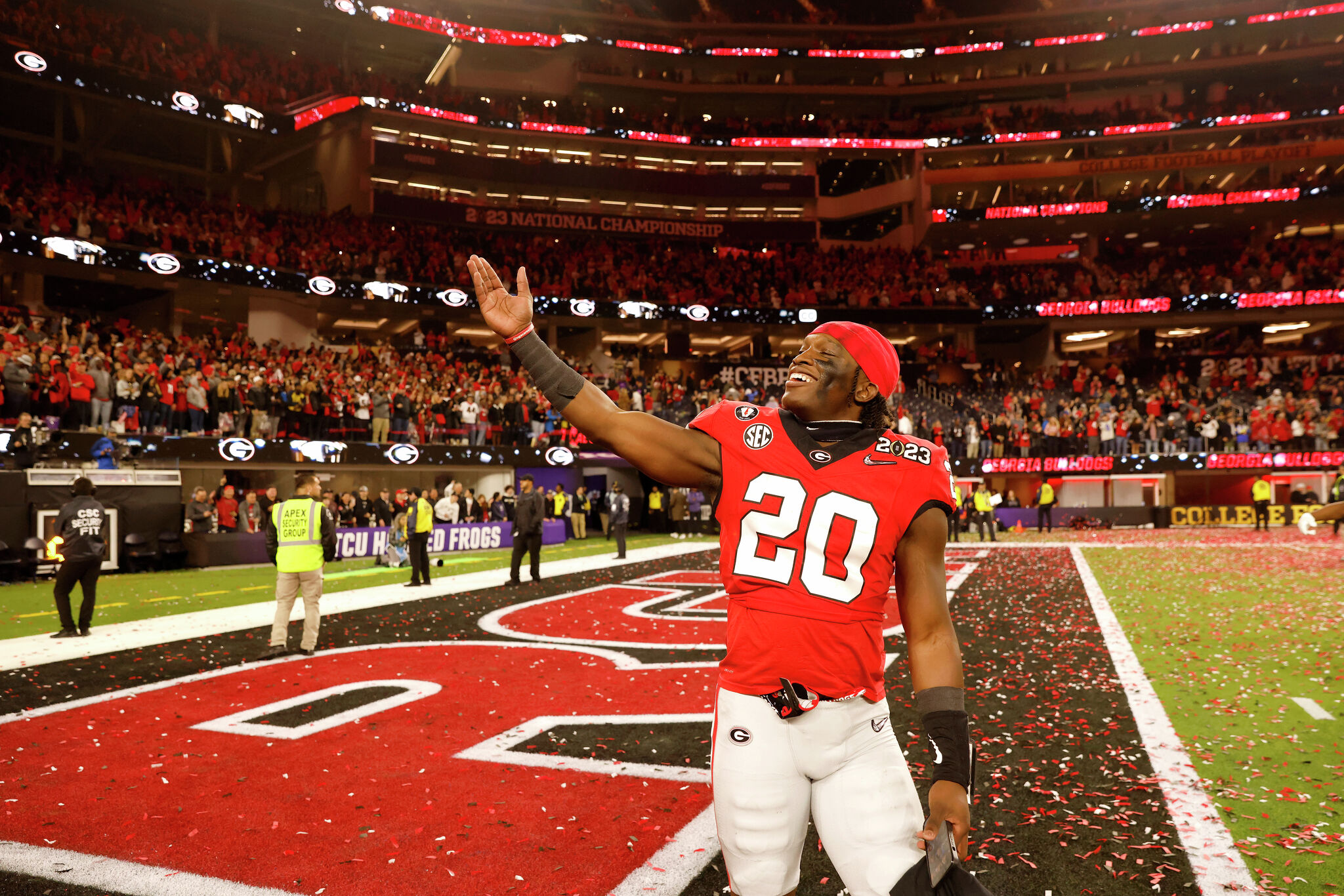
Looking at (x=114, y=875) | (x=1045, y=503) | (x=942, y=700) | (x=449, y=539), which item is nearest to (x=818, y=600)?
(x=942, y=700)

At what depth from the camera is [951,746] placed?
2398 millimetres

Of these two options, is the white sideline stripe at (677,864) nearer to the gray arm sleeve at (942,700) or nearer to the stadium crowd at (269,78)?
the gray arm sleeve at (942,700)

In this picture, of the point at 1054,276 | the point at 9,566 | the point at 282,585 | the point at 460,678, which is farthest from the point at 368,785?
the point at 1054,276

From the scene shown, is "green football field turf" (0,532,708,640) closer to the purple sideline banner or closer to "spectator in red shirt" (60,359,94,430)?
the purple sideline banner

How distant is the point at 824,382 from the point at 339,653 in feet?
27.9

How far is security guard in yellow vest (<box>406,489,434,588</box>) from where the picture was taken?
15.1 meters

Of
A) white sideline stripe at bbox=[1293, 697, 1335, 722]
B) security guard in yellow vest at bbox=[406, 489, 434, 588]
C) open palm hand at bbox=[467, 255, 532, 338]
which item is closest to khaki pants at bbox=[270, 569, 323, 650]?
security guard in yellow vest at bbox=[406, 489, 434, 588]

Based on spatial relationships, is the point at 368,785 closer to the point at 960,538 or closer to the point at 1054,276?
the point at 960,538

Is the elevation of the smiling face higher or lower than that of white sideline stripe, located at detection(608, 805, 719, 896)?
higher

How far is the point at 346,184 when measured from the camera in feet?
139

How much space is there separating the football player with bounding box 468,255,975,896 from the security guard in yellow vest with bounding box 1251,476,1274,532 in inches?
1253

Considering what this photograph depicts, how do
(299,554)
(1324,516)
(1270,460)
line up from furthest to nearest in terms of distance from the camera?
(1270,460) < (299,554) < (1324,516)

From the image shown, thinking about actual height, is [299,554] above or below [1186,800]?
above

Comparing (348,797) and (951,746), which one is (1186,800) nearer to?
(951,746)
